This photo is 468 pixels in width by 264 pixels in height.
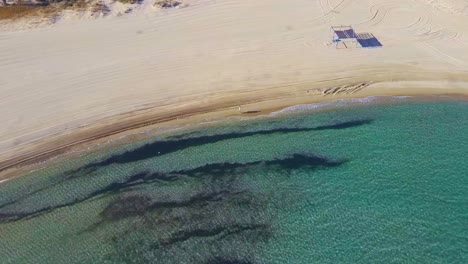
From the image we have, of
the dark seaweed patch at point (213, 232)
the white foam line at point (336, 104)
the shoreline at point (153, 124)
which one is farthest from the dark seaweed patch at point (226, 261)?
the white foam line at point (336, 104)

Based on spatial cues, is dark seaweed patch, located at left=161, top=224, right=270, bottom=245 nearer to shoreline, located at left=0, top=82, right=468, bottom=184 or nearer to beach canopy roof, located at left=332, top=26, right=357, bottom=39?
shoreline, located at left=0, top=82, right=468, bottom=184

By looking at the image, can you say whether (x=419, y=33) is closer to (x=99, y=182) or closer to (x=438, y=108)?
(x=438, y=108)

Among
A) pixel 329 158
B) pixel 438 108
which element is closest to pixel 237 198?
pixel 329 158

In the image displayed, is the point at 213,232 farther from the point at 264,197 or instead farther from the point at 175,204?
the point at 264,197

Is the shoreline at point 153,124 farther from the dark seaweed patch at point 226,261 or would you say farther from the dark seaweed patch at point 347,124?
the dark seaweed patch at point 226,261

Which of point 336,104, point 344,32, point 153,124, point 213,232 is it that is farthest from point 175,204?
point 344,32

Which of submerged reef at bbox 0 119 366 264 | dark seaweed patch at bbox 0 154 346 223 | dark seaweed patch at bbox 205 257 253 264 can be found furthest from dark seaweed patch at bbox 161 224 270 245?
dark seaweed patch at bbox 0 154 346 223
